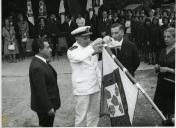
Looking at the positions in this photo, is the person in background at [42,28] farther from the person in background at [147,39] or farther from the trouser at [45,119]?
the trouser at [45,119]

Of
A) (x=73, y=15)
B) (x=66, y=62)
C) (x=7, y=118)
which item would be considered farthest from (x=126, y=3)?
(x=7, y=118)

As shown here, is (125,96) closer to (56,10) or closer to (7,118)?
(7,118)

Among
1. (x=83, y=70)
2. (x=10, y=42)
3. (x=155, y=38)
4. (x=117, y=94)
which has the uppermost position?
(x=83, y=70)

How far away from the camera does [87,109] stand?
7172mm

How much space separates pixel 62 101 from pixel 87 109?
3.47 m

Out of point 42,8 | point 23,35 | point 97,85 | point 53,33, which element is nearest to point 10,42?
point 23,35

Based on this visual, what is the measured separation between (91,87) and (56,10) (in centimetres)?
1629

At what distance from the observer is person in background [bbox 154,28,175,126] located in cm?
672

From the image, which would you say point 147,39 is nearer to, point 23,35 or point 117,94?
point 23,35

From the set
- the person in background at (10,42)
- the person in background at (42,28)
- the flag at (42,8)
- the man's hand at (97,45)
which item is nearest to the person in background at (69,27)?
the person in background at (42,28)

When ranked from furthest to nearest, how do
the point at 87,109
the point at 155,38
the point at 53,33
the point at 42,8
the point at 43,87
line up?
the point at 42,8
the point at 53,33
the point at 155,38
the point at 87,109
the point at 43,87

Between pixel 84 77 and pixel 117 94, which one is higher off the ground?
pixel 84 77

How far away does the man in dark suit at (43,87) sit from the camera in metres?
6.47

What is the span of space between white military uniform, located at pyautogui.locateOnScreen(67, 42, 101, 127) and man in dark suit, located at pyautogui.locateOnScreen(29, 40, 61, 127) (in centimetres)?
41
